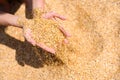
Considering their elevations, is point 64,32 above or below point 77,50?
above

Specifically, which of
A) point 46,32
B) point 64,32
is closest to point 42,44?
point 46,32

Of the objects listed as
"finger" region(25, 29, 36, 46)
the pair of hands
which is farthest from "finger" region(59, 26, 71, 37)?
"finger" region(25, 29, 36, 46)

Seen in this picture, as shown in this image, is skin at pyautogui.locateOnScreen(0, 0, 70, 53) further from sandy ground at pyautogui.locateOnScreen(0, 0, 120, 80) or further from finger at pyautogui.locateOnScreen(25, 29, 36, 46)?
sandy ground at pyautogui.locateOnScreen(0, 0, 120, 80)

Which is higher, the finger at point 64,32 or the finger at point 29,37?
the finger at point 64,32

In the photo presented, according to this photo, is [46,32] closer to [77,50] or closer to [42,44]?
[42,44]

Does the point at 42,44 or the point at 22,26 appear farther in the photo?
the point at 22,26

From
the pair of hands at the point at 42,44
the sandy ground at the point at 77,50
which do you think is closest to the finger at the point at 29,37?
the pair of hands at the point at 42,44

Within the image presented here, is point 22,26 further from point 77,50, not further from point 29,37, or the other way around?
point 77,50

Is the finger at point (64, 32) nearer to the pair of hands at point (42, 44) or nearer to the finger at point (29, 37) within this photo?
the pair of hands at point (42, 44)

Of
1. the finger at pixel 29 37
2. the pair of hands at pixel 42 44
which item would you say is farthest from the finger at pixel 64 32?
the finger at pixel 29 37
